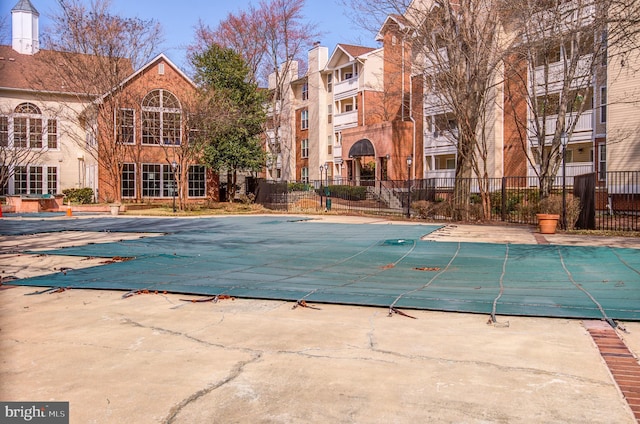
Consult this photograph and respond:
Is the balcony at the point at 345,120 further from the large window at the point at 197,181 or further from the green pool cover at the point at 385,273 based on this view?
the green pool cover at the point at 385,273

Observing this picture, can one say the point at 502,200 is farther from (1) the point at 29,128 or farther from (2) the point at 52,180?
(1) the point at 29,128

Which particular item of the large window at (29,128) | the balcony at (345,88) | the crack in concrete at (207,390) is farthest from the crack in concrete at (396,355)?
the balcony at (345,88)

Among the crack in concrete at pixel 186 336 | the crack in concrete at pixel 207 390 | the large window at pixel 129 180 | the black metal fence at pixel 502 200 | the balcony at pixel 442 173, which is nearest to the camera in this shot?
the crack in concrete at pixel 207 390

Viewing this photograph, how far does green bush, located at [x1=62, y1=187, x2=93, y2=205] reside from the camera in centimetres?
3322

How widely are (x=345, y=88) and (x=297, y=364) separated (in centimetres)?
4146

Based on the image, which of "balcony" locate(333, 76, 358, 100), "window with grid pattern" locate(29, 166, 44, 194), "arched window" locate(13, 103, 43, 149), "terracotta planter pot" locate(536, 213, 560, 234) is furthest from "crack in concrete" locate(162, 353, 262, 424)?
"balcony" locate(333, 76, 358, 100)

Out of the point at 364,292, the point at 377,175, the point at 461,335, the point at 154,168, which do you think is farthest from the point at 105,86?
the point at 461,335

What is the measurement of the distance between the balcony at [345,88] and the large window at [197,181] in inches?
569

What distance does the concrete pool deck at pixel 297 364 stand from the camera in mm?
3402

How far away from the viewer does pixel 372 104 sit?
41469 millimetres

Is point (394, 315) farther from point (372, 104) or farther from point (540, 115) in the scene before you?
point (372, 104)

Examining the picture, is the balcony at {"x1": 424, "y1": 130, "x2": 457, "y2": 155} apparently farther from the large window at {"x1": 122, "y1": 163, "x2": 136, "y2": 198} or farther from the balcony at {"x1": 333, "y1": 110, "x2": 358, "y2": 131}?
the large window at {"x1": 122, "y1": 163, "x2": 136, "y2": 198}

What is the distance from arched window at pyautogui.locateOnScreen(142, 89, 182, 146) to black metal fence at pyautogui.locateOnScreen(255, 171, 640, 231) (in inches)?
239

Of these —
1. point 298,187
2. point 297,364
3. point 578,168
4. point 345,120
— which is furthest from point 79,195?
point 297,364
